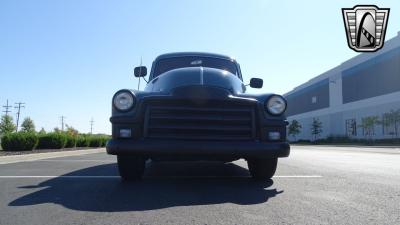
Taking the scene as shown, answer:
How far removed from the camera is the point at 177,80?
250 inches

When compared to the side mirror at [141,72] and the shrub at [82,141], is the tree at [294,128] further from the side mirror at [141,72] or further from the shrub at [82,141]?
the side mirror at [141,72]

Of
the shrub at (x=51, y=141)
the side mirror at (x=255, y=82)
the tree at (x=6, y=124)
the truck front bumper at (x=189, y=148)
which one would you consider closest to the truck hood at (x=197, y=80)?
the truck front bumper at (x=189, y=148)

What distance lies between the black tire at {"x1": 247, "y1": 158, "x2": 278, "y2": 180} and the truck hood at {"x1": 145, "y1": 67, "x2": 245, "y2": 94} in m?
1.15

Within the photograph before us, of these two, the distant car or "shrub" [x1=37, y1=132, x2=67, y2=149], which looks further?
"shrub" [x1=37, y1=132, x2=67, y2=149]

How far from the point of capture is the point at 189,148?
5.57m

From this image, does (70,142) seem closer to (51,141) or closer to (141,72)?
→ (51,141)

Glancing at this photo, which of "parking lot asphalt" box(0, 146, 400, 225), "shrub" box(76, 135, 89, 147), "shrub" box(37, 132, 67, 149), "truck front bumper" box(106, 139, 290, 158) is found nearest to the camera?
"parking lot asphalt" box(0, 146, 400, 225)

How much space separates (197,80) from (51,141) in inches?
759

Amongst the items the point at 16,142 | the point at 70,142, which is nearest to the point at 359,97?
the point at 70,142

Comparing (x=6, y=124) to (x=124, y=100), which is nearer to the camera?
(x=124, y=100)

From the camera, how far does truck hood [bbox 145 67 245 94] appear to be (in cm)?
612

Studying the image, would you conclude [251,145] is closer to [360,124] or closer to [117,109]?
[117,109]

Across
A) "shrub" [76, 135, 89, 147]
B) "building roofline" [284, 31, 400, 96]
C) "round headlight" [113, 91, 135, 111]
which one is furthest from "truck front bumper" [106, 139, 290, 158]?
"building roofline" [284, 31, 400, 96]
